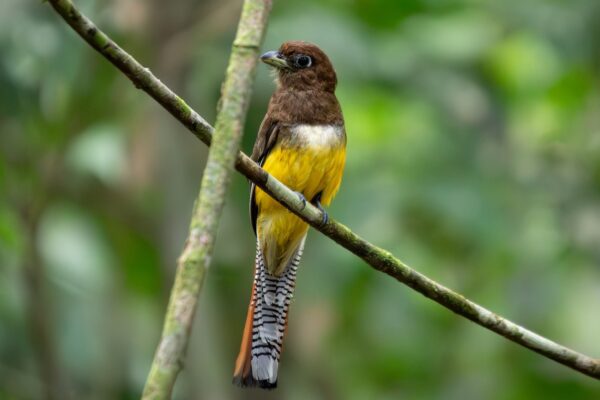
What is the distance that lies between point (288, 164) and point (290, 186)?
85mm

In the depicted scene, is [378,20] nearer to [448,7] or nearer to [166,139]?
[448,7]

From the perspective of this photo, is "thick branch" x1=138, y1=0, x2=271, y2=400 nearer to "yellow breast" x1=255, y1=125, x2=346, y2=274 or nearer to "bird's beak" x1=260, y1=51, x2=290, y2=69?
"yellow breast" x1=255, y1=125, x2=346, y2=274

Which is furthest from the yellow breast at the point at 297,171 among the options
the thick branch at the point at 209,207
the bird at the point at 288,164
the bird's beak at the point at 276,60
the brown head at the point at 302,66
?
the thick branch at the point at 209,207

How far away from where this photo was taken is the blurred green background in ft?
20.1

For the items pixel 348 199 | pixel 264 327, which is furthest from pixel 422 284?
pixel 348 199

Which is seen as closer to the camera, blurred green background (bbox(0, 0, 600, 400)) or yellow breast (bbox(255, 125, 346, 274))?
yellow breast (bbox(255, 125, 346, 274))

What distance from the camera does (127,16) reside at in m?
6.78

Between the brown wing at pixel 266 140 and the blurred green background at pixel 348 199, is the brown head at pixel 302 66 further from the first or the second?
the blurred green background at pixel 348 199

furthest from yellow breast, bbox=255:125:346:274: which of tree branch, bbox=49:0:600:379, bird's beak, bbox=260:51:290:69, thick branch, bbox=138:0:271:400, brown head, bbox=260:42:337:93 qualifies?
thick branch, bbox=138:0:271:400

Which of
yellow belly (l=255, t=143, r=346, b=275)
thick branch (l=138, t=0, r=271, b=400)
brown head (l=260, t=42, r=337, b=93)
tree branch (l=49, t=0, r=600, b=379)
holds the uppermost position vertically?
brown head (l=260, t=42, r=337, b=93)

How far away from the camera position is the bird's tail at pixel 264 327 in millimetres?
3834

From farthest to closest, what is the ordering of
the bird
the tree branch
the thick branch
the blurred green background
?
the blurred green background
the bird
the tree branch
the thick branch

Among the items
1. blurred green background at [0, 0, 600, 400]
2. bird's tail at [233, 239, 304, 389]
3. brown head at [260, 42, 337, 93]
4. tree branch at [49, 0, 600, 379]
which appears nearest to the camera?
tree branch at [49, 0, 600, 379]

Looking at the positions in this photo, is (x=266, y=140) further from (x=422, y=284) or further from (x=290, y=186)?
(x=422, y=284)
